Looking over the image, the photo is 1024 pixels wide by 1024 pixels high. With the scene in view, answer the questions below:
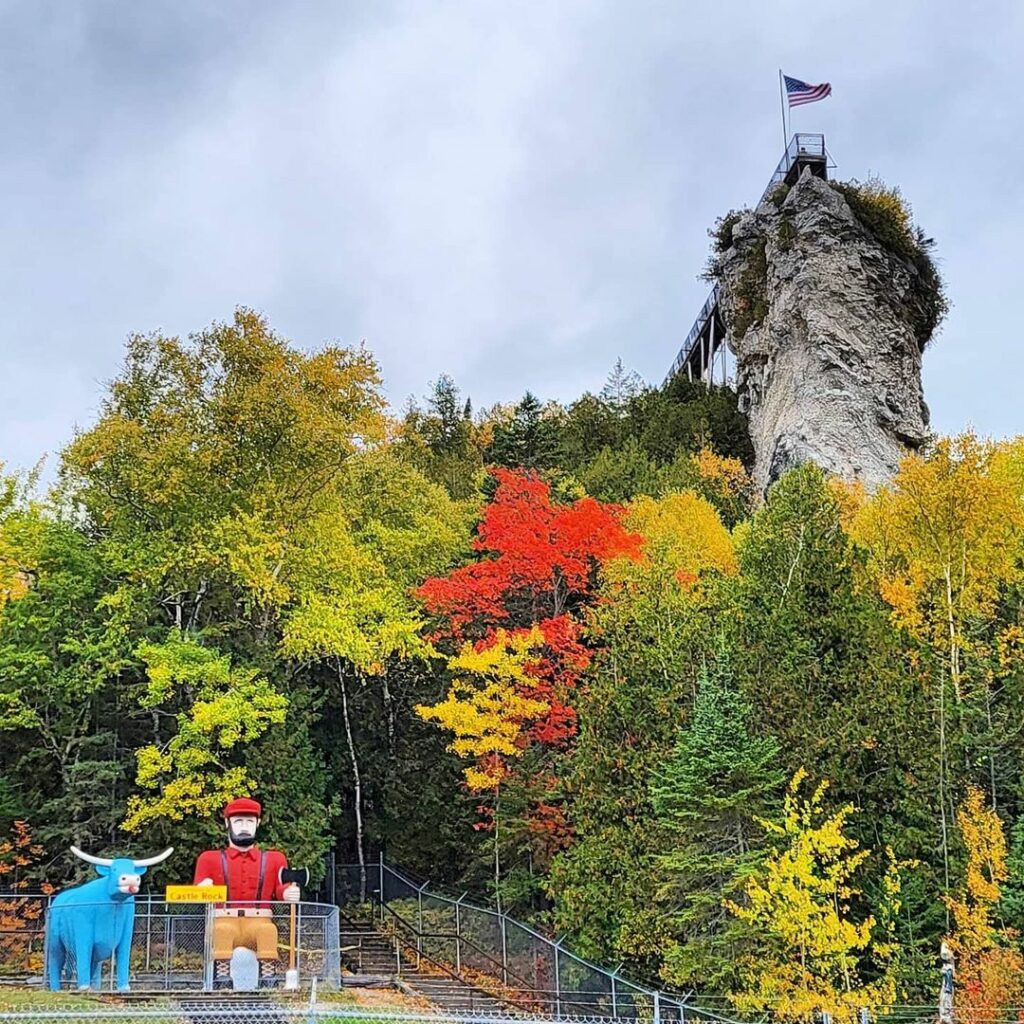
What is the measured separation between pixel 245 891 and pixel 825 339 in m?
38.7

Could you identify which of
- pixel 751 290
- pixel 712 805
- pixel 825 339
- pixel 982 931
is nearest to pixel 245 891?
pixel 712 805

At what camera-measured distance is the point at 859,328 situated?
162 ft

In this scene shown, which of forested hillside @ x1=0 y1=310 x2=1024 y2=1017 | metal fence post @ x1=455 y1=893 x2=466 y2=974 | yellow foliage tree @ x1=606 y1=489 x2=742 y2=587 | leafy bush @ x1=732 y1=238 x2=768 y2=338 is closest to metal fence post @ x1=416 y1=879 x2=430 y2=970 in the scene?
metal fence post @ x1=455 y1=893 x2=466 y2=974

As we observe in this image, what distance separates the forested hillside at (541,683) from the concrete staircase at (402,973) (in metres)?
2.28

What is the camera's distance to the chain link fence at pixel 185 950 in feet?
55.6

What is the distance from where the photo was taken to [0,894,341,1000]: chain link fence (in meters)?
17.0

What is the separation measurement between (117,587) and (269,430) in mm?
5838

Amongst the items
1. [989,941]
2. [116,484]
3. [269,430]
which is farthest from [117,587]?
[989,941]

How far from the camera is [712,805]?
66.1 ft

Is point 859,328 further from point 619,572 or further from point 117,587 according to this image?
point 117,587

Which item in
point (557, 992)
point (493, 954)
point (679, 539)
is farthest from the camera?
point (679, 539)

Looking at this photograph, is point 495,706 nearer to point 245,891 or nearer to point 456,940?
point 456,940

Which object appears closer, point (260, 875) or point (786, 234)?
point (260, 875)

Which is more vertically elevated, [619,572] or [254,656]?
[619,572]
